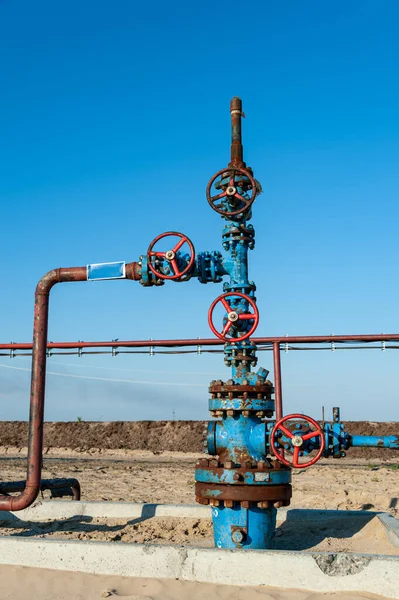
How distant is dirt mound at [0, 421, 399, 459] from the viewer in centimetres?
1415

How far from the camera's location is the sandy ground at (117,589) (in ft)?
11.2

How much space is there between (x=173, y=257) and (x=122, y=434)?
10713 mm

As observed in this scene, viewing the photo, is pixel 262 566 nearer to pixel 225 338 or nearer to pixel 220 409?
pixel 220 409

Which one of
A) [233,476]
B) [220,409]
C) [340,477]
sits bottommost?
[340,477]

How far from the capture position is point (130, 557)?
3801 millimetres

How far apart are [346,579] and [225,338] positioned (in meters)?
1.92

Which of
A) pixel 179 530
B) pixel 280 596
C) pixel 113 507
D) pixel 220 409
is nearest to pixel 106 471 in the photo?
pixel 113 507

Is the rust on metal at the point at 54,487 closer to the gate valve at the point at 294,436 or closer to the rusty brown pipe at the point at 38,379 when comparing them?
the rusty brown pipe at the point at 38,379

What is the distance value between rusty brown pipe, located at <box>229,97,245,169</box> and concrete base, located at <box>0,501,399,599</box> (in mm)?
3084

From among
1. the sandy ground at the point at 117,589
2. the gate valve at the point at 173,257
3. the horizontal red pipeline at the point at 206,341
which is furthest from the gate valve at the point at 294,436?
the horizontal red pipeline at the point at 206,341

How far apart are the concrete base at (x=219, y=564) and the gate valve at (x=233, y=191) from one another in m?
2.60

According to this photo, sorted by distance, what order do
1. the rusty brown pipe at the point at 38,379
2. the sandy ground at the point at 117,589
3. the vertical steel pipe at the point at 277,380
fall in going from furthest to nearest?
the vertical steel pipe at the point at 277,380 → the rusty brown pipe at the point at 38,379 → the sandy ground at the point at 117,589

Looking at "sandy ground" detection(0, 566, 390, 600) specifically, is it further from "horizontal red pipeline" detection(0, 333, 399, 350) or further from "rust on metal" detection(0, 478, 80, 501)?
"horizontal red pipeline" detection(0, 333, 399, 350)

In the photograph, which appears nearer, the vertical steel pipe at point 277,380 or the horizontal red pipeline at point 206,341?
the vertical steel pipe at point 277,380
